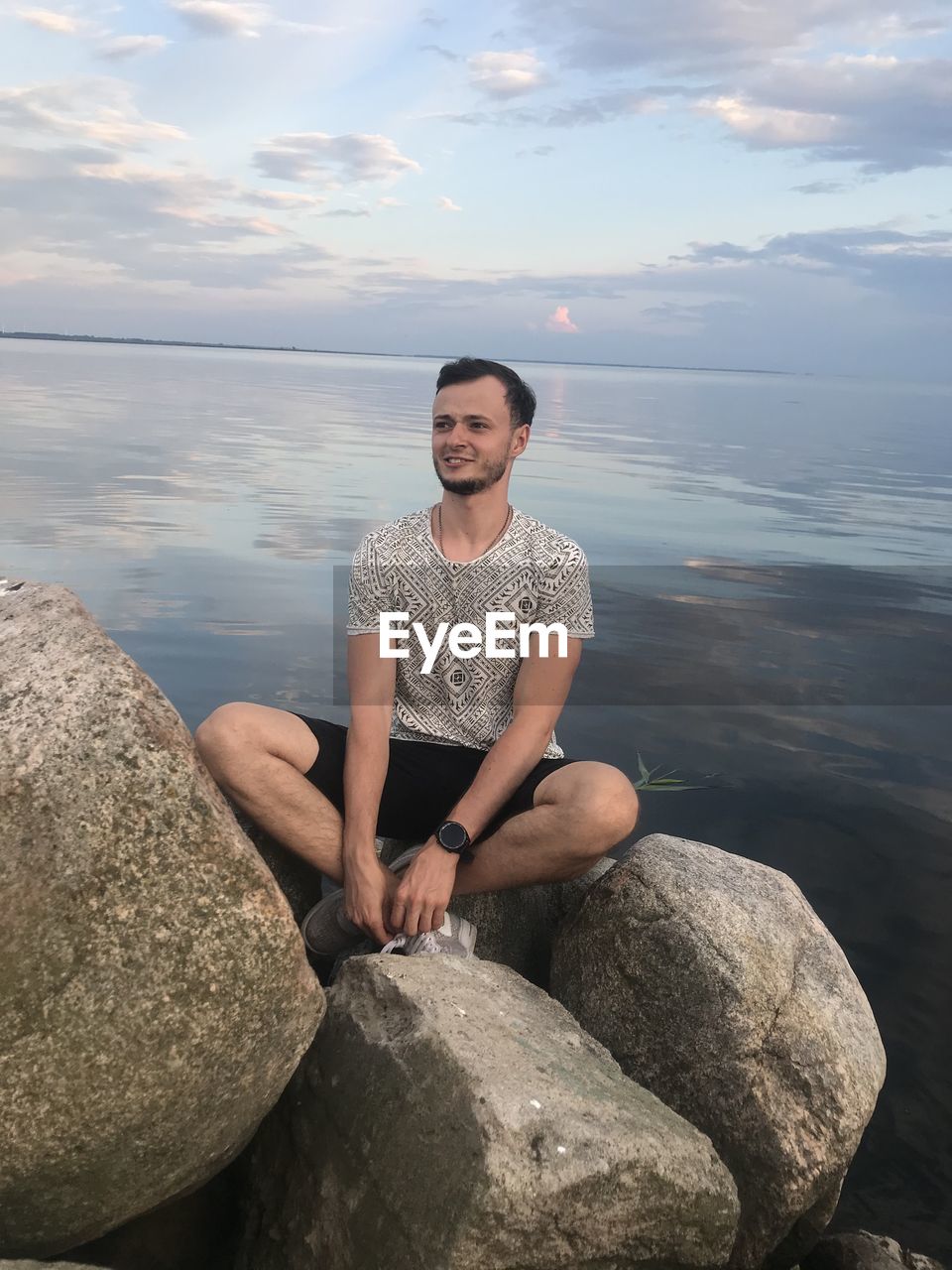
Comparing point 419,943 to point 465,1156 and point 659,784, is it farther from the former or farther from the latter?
point 659,784

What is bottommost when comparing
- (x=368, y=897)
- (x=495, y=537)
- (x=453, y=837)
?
(x=368, y=897)

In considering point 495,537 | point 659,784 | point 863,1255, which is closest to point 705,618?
point 659,784

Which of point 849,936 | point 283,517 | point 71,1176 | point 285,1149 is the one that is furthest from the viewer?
point 283,517

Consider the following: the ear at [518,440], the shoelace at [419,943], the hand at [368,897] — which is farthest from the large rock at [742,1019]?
the ear at [518,440]

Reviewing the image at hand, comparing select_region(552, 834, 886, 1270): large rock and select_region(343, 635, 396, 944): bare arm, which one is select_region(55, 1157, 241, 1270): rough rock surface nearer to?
select_region(343, 635, 396, 944): bare arm

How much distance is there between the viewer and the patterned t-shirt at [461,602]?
5.11m

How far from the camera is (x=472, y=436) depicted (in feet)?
17.0

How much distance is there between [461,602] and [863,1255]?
290 cm

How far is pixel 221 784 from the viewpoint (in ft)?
15.5

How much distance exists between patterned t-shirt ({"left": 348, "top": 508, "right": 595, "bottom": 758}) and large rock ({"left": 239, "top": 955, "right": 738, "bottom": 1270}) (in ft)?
5.40

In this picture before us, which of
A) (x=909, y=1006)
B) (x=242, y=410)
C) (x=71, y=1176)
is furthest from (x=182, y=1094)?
(x=242, y=410)

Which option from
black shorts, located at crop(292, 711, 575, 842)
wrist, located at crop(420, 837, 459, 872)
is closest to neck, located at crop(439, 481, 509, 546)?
black shorts, located at crop(292, 711, 575, 842)

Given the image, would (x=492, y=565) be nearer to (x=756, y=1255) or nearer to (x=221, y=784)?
(x=221, y=784)

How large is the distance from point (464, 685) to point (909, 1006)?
8.91 feet
